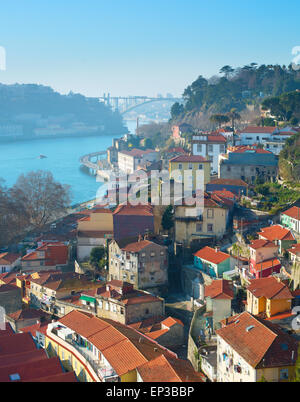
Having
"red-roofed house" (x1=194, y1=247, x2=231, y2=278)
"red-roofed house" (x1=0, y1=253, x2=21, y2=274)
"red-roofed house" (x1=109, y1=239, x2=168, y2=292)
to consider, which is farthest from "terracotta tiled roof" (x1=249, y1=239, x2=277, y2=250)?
"red-roofed house" (x1=0, y1=253, x2=21, y2=274)

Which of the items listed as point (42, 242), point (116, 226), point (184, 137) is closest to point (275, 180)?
point (116, 226)

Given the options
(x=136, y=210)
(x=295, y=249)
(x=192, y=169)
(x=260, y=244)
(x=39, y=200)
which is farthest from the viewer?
(x=39, y=200)

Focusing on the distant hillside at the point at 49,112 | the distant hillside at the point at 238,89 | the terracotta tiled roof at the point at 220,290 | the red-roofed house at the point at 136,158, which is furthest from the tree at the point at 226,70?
the distant hillside at the point at 49,112

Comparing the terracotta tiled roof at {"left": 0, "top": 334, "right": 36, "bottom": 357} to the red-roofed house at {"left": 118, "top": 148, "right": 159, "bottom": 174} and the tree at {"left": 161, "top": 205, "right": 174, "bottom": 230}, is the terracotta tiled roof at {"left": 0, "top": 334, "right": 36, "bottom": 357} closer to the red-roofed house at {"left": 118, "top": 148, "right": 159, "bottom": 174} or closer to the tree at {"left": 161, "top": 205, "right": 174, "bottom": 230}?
the tree at {"left": 161, "top": 205, "right": 174, "bottom": 230}

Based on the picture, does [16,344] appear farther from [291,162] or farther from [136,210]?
[291,162]

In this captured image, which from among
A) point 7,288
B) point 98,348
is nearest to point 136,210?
point 7,288

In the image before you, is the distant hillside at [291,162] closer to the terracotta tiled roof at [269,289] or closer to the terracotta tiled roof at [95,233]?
the terracotta tiled roof at [95,233]
